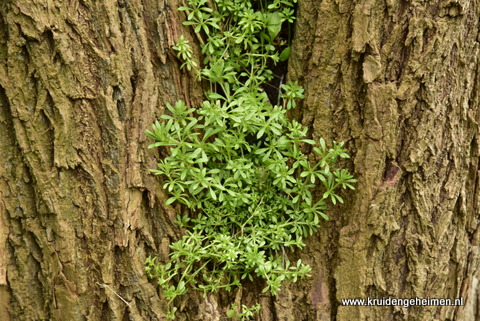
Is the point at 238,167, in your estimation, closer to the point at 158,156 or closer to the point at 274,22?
the point at 158,156

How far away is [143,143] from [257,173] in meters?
0.62

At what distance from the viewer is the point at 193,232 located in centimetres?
245

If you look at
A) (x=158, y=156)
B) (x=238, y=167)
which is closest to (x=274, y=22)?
(x=238, y=167)

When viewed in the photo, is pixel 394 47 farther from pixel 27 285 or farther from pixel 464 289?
pixel 27 285

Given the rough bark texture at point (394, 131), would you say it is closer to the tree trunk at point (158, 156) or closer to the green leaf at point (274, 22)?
the tree trunk at point (158, 156)

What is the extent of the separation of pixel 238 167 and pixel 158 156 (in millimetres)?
422

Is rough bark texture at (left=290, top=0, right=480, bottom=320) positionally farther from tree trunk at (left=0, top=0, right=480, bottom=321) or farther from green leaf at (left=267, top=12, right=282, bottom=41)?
green leaf at (left=267, top=12, right=282, bottom=41)

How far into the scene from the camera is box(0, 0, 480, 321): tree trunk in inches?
87.4

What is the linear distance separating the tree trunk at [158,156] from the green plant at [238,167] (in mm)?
95

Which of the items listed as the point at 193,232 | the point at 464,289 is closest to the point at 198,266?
the point at 193,232

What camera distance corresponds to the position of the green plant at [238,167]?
90.8 inches

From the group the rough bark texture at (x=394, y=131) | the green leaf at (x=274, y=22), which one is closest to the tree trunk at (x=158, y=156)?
the rough bark texture at (x=394, y=131)

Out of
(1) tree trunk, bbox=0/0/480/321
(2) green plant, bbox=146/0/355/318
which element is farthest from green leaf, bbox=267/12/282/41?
(1) tree trunk, bbox=0/0/480/321

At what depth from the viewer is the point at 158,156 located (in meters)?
2.35
